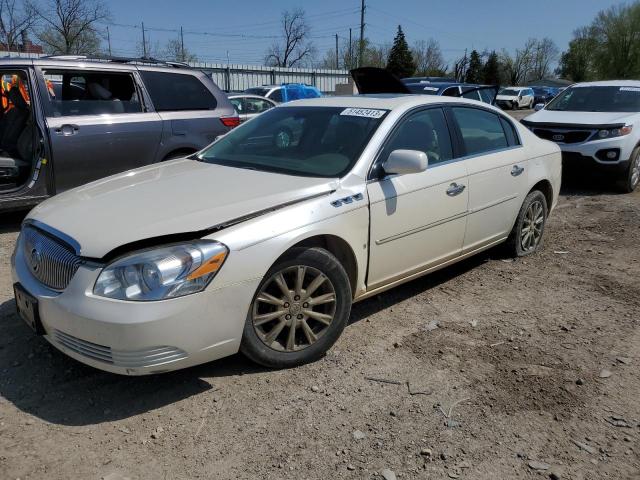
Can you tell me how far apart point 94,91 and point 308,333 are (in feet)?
14.7

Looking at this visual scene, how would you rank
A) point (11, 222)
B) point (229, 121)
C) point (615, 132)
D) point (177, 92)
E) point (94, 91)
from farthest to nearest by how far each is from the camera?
1. point (615, 132)
2. point (229, 121)
3. point (177, 92)
4. point (11, 222)
5. point (94, 91)

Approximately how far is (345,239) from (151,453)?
157 cm

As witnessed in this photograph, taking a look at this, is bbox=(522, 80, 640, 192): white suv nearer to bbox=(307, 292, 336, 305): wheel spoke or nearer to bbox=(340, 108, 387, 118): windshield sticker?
bbox=(340, 108, 387, 118): windshield sticker

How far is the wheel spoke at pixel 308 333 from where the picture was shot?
3.27 metres

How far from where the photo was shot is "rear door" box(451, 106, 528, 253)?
441cm

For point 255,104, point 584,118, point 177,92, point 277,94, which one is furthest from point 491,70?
point 177,92

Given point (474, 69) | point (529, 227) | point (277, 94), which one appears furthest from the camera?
point (474, 69)

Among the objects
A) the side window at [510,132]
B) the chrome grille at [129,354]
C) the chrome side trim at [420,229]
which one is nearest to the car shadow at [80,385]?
the chrome grille at [129,354]

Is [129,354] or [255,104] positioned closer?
[129,354]

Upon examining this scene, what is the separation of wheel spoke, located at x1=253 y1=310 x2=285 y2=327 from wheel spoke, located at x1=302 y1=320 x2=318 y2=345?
17cm

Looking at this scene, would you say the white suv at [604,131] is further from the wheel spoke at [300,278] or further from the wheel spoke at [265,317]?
the wheel spoke at [265,317]

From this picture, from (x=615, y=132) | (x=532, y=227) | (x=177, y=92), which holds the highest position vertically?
(x=177, y=92)

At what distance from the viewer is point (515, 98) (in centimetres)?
3944

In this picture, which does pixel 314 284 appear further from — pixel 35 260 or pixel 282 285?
pixel 35 260
